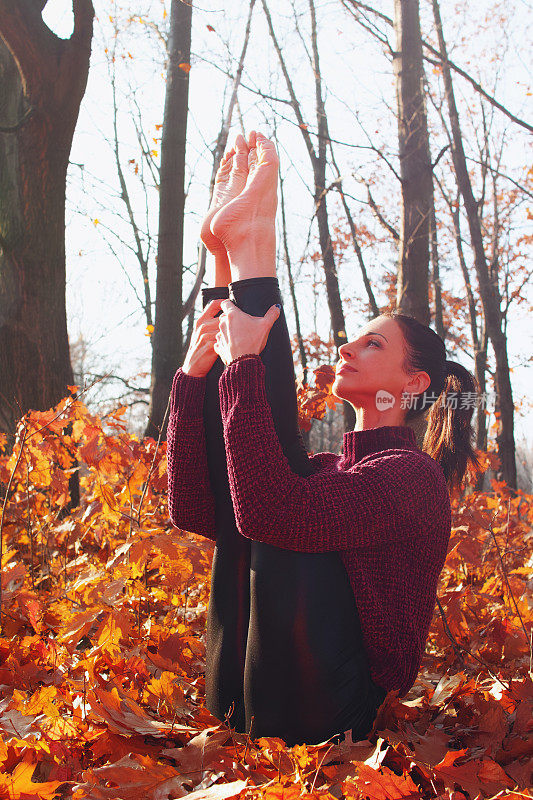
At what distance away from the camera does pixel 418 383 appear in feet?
7.04

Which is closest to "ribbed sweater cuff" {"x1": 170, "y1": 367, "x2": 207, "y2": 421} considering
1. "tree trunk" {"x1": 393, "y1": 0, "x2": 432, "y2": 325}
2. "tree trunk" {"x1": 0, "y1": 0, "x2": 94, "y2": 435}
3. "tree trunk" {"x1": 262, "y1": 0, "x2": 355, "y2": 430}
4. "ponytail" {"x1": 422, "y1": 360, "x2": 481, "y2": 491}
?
"ponytail" {"x1": 422, "y1": 360, "x2": 481, "y2": 491}

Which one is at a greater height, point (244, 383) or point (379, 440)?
point (244, 383)

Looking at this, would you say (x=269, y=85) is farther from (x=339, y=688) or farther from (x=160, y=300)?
(x=339, y=688)

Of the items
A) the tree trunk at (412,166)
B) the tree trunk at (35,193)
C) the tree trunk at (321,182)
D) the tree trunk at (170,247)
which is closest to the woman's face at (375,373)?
the tree trunk at (35,193)

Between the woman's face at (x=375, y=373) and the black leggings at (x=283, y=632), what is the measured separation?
28 centimetres

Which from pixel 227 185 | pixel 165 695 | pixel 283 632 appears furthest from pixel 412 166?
pixel 165 695

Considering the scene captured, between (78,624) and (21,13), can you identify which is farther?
(21,13)

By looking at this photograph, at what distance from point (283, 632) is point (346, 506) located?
13.8 inches

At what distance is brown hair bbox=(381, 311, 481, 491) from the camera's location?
2178 millimetres

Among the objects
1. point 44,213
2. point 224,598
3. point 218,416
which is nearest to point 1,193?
point 44,213

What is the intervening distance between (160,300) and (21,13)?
2.45 m

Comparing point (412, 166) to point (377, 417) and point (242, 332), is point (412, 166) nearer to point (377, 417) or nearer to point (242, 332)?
point (377, 417)

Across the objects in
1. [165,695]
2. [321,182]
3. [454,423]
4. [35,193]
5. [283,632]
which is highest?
[321,182]

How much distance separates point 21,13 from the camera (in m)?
4.68
